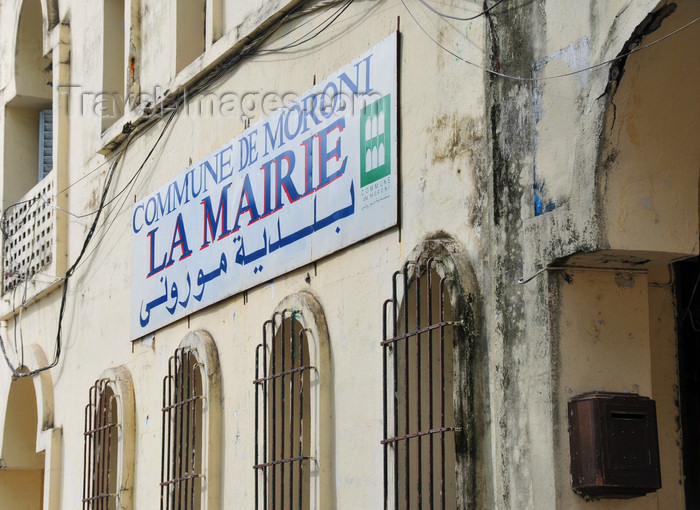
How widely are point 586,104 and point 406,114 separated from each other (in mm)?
1643

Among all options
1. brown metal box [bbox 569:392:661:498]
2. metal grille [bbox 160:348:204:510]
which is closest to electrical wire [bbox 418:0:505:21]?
brown metal box [bbox 569:392:661:498]

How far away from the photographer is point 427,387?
6.97 m

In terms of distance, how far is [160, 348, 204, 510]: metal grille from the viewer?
9.23 m

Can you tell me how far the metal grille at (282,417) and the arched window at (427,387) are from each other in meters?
0.90

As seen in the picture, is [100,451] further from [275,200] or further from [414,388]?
[414,388]

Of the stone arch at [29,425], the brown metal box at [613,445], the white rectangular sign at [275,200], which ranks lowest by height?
the brown metal box at [613,445]

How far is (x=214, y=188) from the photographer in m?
9.41

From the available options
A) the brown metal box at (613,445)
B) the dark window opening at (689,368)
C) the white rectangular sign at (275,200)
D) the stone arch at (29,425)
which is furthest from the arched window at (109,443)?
the brown metal box at (613,445)

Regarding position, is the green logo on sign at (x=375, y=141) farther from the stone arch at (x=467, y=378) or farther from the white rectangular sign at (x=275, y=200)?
the stone arch at (x=467, y=378)

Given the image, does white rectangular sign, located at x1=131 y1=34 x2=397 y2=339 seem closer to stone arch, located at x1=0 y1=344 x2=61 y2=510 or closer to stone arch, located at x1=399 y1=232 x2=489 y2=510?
stone arch, located at x1=399 y1=232 x2=489 y2=510

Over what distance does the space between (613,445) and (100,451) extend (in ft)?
19.8

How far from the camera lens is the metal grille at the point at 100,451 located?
10.6m

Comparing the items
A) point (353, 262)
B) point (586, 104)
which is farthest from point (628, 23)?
point (353, 262)

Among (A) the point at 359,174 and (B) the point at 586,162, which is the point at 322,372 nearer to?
(A) the point at 359,174
